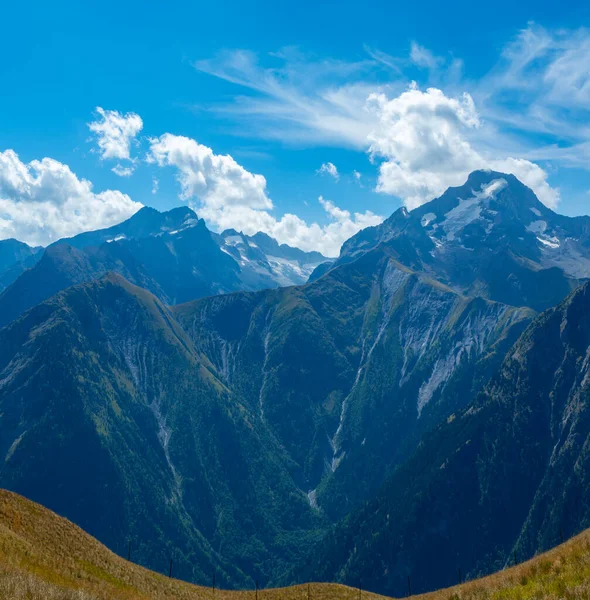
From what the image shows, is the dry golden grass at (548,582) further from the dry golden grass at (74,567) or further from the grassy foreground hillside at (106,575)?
the dry golden grass at (74,567)

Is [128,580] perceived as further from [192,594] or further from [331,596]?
[331,596]

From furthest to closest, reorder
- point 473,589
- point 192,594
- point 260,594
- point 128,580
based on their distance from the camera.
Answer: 1. point 260,594
2. point 192,594
3. point 128,580
4. point 473,589

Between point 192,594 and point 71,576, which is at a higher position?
→ point 71,576

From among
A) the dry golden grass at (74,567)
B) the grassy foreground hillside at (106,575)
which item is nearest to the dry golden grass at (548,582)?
the grassy foreground hillside at (106,575)

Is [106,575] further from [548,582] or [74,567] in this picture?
[548,582]

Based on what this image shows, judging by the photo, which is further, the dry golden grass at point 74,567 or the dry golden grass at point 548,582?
the dry golden grass at point 74,567

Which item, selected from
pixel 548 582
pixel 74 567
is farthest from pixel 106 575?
pixel 548 582

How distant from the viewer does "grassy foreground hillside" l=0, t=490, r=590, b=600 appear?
33031 mm

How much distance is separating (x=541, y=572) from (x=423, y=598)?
82.4 feet

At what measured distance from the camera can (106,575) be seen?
211 ft

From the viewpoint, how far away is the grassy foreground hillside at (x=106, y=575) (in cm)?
3303

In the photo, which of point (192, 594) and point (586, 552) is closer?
point (586, 552)

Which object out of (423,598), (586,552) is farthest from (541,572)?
(423,598)

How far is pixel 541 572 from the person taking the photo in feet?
117
